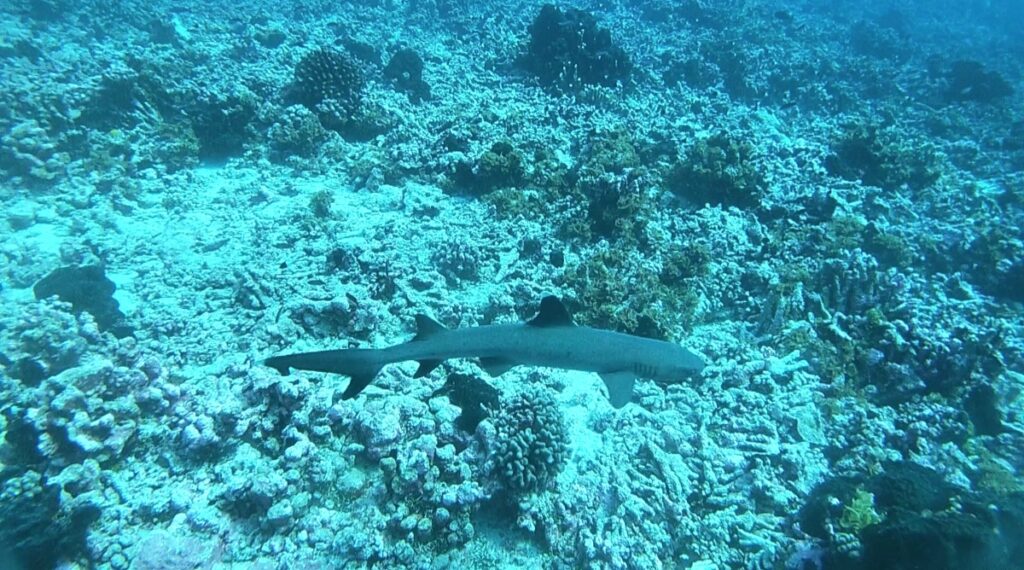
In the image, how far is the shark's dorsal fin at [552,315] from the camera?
13.0 ft

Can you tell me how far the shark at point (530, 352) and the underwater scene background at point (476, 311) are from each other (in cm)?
93

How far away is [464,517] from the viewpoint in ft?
14.4

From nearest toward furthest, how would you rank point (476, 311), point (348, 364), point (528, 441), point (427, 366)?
point (348, 364) < point (427, 366) < point (528, 441) < point (476, 311)

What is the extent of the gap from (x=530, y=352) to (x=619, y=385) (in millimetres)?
885

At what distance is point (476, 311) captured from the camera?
6.36 meters

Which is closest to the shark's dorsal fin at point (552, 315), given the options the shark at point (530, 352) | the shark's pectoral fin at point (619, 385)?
the shark at point (530, 352)

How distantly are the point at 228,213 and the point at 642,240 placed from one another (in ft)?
22.0

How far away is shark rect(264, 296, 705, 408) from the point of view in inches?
156

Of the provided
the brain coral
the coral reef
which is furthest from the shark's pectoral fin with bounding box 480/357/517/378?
the coral reef

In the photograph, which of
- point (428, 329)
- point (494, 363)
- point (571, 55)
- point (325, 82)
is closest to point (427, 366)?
point (428, 329)

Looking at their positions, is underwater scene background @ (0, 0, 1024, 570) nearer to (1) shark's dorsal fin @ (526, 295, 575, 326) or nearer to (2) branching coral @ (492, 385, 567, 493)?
(2) branching coral @ (492, 385, 567, 493)

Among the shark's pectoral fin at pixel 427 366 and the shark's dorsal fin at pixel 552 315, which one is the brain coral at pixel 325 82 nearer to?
the shark's pectoral fin at pixel 427 366

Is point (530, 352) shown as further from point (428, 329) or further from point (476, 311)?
point (476, 311)

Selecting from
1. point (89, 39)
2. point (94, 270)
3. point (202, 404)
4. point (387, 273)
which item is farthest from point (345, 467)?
point (89, 39)
